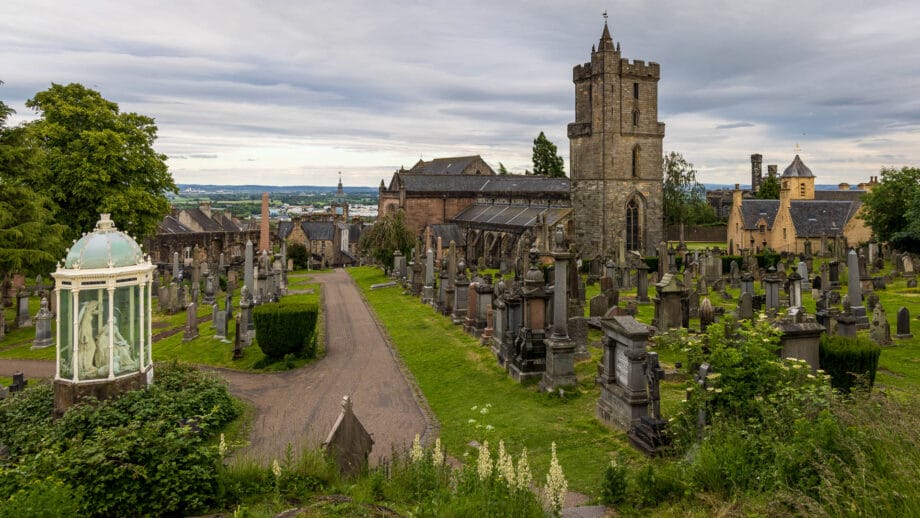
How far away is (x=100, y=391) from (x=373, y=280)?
91.9 ft

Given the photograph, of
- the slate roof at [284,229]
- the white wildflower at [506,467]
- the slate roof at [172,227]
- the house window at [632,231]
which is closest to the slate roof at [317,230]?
the slate roof at [284,229]

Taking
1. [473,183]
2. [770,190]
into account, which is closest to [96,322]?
[473,183]

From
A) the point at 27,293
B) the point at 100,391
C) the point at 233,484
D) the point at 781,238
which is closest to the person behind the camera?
the point at 233,484

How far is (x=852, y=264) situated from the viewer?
16.7m

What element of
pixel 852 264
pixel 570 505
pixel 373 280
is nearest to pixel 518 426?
pixel 570 505

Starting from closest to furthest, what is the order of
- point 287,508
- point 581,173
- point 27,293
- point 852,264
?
point 287,508, point 852,264, point 27,293, point 581,173

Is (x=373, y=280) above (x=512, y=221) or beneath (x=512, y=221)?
beneath

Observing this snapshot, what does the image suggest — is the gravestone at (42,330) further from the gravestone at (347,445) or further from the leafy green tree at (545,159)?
the leafy green tree at (545,159)

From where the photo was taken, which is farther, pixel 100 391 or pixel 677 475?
pixel 100 391

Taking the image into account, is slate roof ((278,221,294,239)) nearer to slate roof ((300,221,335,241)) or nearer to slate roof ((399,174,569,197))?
slate roof ((300,221,335,241))

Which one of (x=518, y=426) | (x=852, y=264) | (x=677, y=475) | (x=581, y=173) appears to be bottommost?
(x=518, y=426)

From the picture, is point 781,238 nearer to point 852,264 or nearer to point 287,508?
point 852,264

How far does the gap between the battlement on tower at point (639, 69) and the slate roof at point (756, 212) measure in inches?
753

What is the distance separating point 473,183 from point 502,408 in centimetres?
4951
